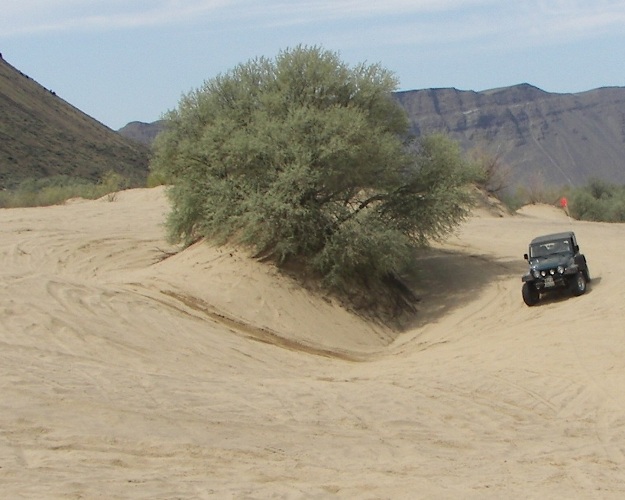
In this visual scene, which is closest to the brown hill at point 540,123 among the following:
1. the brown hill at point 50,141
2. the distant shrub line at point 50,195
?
the brown hill at point 50,141

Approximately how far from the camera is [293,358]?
1588cm

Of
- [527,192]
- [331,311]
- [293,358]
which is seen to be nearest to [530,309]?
[331,311]

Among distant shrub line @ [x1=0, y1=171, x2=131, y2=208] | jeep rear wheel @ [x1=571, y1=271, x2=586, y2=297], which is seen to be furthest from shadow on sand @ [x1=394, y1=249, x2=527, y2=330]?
distant shrub line @ [x1=0, y1=171, x2=131, y2=208]

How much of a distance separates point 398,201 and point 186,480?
15821mm

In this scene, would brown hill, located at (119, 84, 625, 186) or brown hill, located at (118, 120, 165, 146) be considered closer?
brown hill, located at (119, 84, 625, 186)

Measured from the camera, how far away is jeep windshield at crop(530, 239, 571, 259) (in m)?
21.0

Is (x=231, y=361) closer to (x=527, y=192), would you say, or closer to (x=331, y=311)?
(x=331, y=311)

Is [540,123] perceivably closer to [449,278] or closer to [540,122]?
[540,122]

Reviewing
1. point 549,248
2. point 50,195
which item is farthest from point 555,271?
point 50,195

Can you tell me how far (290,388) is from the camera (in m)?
11.8

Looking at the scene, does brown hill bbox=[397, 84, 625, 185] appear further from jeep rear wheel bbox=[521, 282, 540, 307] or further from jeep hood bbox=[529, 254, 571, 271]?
jeep rear wheel bbox=[521, 282, 540, 307]

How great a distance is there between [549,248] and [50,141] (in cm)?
5274

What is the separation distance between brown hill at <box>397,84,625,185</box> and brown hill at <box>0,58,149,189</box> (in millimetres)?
33942

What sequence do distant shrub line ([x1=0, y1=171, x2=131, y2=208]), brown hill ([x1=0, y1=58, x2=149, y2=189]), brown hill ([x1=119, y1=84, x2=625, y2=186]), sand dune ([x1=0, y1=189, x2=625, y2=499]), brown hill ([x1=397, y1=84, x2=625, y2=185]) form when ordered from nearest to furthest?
sand dune ([x1=0, y1=189, x2=625, y2=499])
distant shrub line ([x1=0, y1=171, x2=131, y2=208])
brown hill ([x1=0, y1=58, x2=149, y2=189])
brown hill ([x1=119, y1=84, x2=625, y2=186])
brown hill ([x1=397, y1=84, x2=625, y2=185])
